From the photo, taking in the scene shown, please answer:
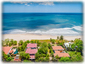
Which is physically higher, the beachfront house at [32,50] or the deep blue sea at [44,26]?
the deep blue sea at [44,26]

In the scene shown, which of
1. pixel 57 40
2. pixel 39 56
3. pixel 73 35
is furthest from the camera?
pixel 73 35

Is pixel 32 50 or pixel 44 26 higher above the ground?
pixel 44 26

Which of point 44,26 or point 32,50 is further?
point 44,26

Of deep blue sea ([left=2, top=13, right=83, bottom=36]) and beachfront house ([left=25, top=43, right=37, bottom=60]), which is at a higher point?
deep blue sea ([left=2, top=13, right=83, bottom=36])

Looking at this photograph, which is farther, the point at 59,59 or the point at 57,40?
the point at 57,40

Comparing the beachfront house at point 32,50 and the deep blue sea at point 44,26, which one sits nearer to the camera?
the beachfront house at point 32,50

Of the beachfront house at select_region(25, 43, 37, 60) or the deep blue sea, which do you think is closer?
the beachfront house at select_region(25, 43, 37, 60)

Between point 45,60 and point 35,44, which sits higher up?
point 35,44

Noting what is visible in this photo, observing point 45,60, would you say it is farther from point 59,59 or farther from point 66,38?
point 66,38

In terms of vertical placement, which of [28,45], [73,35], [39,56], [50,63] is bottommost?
[50,63]

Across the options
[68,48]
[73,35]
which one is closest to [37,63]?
[68,48]

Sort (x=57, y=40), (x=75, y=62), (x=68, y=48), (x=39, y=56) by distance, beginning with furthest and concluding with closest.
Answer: (x=57, y=40)
(x=68, y=48)
(x=39, y=56)
(x=75, y=62)
